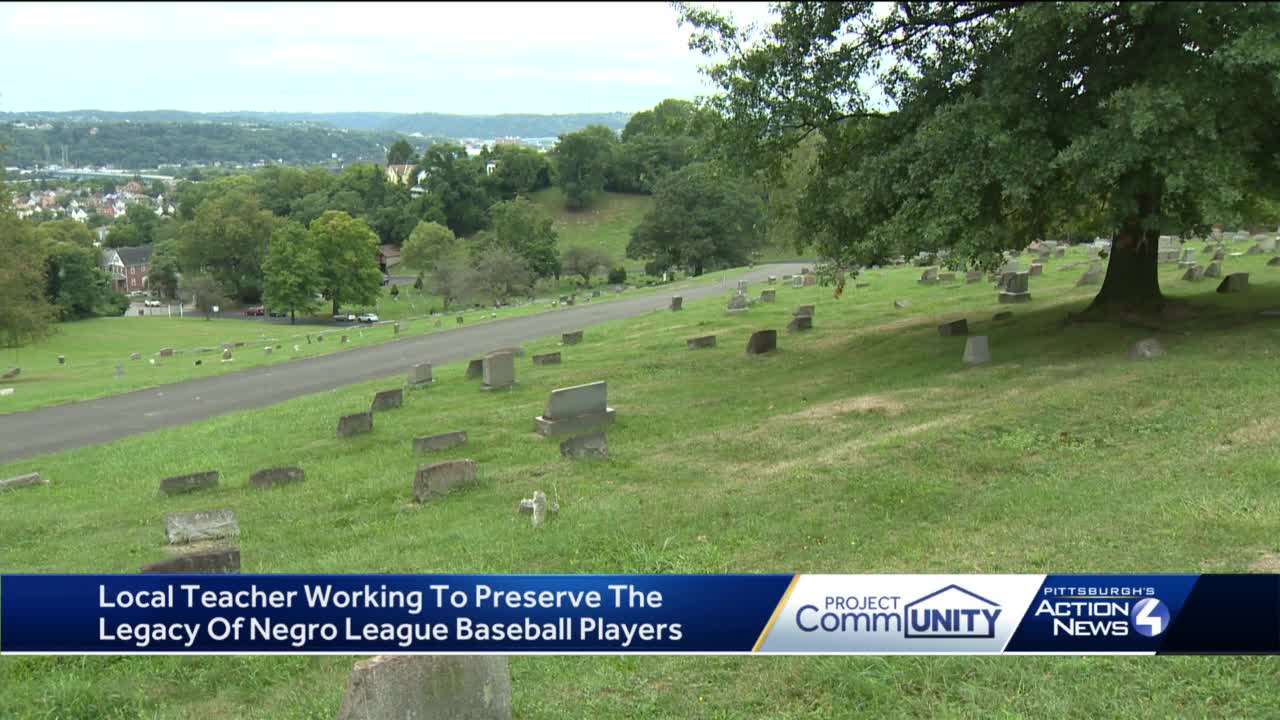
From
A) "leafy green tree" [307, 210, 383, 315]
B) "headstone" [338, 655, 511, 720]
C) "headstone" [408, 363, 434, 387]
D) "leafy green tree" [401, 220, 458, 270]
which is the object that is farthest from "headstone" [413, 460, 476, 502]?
"leafy green tree" [401, 220, 458, 270]

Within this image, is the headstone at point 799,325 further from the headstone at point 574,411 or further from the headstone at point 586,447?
the headstone at point 586,447

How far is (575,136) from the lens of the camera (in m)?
117

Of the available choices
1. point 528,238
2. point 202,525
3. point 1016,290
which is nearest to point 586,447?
point 202,525

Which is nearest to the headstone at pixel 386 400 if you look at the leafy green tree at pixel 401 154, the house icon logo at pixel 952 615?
the house icon logo at pixel 952 615

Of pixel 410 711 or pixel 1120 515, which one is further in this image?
pixel 1120 515

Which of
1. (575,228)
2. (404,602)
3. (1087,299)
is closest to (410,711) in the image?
(404,602)

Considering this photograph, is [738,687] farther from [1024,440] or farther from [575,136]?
[575,136]

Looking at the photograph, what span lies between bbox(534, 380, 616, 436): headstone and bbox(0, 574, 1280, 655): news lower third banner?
1040cm

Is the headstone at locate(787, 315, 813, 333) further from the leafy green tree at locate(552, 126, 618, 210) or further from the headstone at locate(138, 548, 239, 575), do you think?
the leafy green tree at locate(552, 126, 618, 210)

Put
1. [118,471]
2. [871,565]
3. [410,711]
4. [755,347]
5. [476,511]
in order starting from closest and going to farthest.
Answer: [410,711] < [871,565] < [476,511] < [118,471] < [755,347]

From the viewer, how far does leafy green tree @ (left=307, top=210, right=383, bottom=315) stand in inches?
2842

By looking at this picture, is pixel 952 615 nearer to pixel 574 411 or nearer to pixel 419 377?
pixel 574 411

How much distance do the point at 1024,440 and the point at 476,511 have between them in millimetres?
6236

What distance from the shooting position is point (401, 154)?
172375 millimetres
